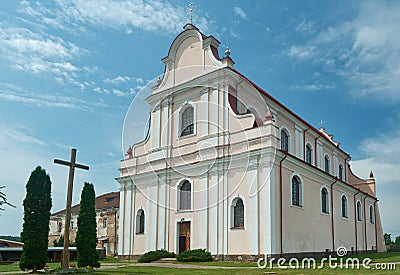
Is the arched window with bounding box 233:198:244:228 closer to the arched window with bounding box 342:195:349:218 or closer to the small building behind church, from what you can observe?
the arched window with bounding box 342:195:349:218

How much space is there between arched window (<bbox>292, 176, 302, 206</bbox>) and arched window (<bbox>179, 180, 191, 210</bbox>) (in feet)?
21.2

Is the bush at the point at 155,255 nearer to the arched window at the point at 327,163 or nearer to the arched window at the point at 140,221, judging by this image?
the arched window at the point at 140,221

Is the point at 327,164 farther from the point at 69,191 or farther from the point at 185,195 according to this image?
the point at 69,191

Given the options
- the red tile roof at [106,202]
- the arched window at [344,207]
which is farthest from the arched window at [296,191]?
the red tile roof at [106,202]

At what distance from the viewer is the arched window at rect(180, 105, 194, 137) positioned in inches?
Result: 1131

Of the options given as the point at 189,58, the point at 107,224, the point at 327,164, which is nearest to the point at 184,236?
the point at 189,58

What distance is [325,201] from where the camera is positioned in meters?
30.3

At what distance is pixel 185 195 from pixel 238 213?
4402 mm

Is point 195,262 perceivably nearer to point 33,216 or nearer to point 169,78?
point 33,216

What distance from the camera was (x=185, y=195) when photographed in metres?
27.8

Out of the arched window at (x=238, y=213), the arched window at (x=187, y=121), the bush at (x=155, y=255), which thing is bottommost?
the bush at (x=155, y=255)

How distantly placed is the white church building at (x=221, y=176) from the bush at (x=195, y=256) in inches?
19.0

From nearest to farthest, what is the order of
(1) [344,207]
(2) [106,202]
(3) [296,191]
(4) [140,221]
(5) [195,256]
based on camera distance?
(5) [195,256], (3) [296,191], (4) [140,221], (1) [344,207], (2) [106,202]

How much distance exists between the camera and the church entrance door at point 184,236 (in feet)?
88.1
